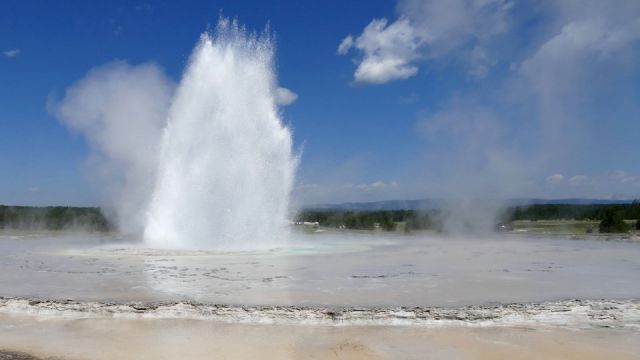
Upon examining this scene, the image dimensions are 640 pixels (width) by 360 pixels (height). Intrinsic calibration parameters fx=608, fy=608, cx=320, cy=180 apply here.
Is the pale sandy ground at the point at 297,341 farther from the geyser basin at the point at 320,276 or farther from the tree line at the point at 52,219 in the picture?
the tree line at the point at 52,219

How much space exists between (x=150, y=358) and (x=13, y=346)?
1.75 meters

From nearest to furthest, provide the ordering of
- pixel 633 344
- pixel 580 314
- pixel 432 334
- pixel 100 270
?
pixel 633 344
pixel 432 334
pixel 580 314
pixel 100 270

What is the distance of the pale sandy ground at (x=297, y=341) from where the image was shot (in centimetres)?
638

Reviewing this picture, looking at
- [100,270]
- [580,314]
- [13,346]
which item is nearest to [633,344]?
[580,314]

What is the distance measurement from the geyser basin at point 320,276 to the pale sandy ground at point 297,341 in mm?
1403

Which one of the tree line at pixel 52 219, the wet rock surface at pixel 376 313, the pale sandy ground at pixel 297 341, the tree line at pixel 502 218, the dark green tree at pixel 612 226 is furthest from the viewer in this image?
the tree line at pixel 52 219

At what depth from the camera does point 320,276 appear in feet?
39.2

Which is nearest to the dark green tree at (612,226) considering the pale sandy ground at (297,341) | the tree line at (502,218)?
the tree line at (502,218)

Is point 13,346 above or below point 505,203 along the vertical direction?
below

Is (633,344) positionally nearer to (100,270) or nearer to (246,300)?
(246,300)

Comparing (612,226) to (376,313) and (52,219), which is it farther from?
(52,219)

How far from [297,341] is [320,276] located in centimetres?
503

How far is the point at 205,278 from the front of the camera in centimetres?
1149

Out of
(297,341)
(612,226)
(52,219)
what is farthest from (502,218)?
(297,341)
